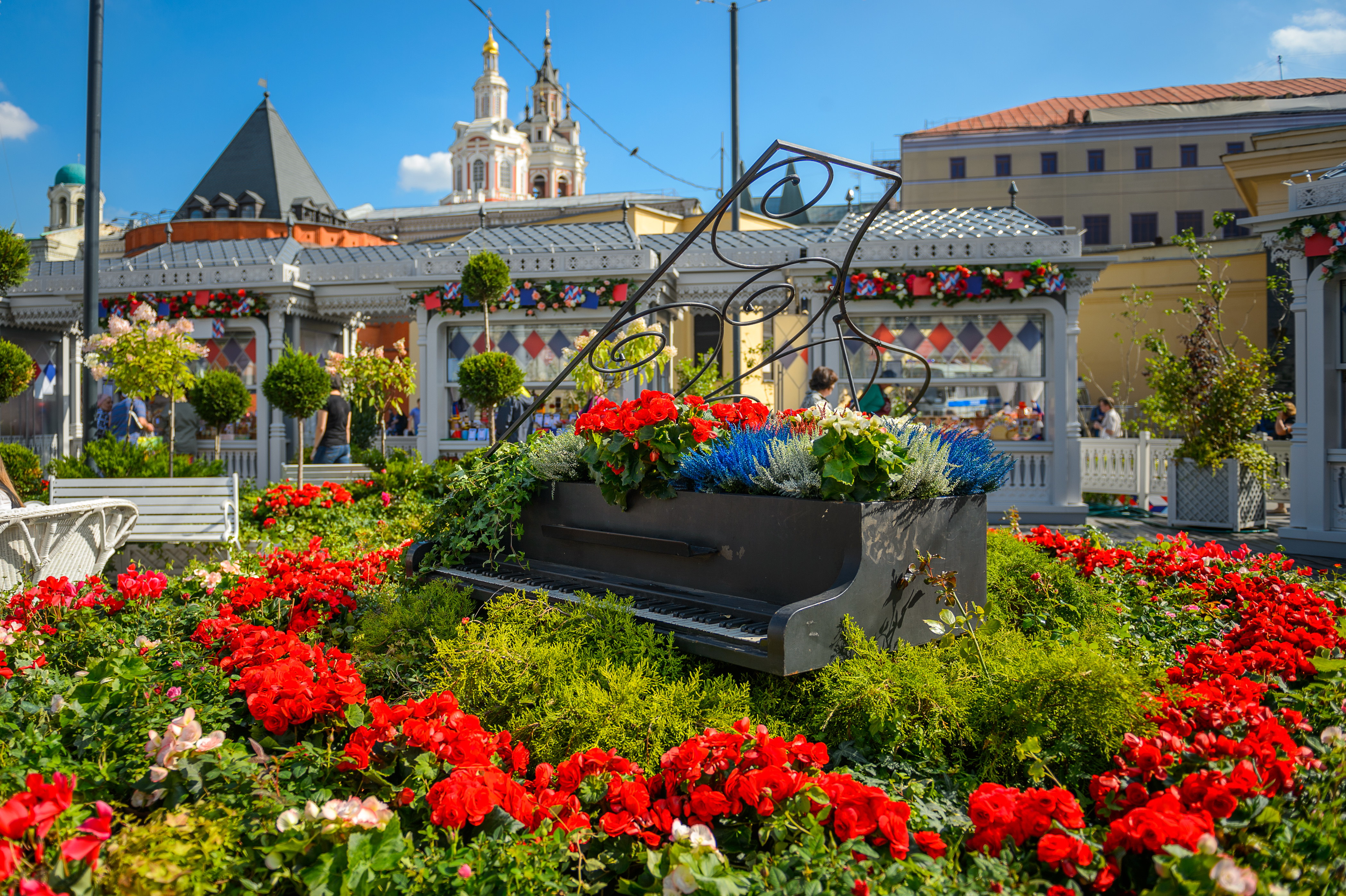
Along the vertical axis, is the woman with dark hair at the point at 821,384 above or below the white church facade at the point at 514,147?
below

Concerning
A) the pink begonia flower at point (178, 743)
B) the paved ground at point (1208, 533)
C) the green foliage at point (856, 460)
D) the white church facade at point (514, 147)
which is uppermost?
the white church facade at point (514, 147)

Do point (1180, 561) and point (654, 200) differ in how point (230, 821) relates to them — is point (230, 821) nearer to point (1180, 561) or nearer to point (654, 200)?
point (1180, 561)

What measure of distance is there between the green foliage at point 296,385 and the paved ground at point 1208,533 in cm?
868

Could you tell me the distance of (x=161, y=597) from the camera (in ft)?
12.5

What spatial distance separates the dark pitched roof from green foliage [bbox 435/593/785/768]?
150ft

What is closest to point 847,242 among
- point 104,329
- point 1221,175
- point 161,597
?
point 161,597

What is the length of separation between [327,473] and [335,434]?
90 cm

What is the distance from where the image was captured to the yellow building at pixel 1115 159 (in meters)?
37.1

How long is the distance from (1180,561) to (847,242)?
256 inches

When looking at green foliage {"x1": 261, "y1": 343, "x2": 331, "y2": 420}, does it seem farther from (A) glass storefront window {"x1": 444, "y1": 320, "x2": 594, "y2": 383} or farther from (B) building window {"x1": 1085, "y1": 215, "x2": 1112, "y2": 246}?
(B) building window {"x1": 1085, "y1": 215, "x2": 1112, "y2": 246}

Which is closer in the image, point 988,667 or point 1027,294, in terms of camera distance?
point 988,667

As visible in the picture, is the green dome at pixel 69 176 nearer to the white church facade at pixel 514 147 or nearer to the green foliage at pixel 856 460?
the white church facade at pixel 514 147

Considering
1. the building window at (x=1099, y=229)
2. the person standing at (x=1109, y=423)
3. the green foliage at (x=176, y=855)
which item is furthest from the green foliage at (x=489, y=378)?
the building window at (x=1099, y=229)

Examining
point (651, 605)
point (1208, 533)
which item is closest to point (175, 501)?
point (651, 605)
